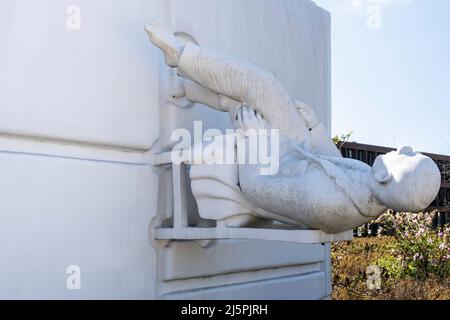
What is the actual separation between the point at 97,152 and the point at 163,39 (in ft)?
1.87

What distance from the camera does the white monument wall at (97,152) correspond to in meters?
2.09

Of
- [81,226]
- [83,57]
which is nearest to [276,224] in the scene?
[81,226]

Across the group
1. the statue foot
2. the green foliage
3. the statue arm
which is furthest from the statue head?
the green foliage

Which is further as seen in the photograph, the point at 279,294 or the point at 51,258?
the point at 279,294

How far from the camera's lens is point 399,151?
193cm

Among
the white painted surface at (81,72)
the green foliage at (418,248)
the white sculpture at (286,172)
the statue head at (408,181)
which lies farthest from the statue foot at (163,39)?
the green foliage at (418,248)

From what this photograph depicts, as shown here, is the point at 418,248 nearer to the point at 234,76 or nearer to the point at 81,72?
the point at 234,76

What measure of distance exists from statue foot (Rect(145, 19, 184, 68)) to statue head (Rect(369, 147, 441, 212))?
1.04 m

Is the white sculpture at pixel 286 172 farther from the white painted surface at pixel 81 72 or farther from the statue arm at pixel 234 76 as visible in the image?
the white painted surface at pixel 81 72

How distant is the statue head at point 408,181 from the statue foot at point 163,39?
3.41ft

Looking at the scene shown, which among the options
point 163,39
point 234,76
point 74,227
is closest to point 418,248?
point 234,76

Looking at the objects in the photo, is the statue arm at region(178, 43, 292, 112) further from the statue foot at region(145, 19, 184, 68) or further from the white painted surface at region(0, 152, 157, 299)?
the white painted surface at region(0, 152, 157, 299)

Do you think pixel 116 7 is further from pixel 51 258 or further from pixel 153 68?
pixel 51 258
